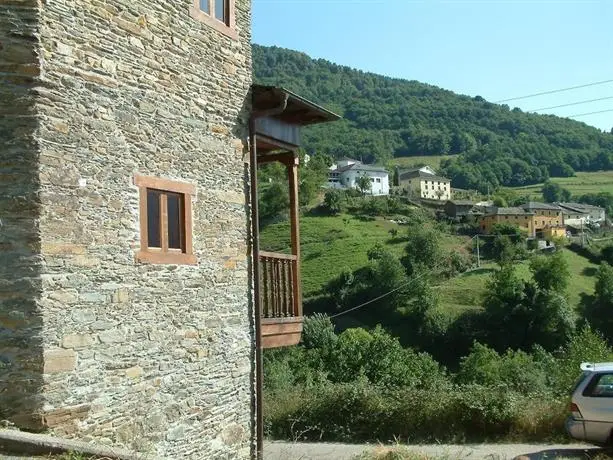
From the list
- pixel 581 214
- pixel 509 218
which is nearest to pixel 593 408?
pixel 509 218

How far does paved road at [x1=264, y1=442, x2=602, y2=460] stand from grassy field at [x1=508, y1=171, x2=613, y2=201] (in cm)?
11648

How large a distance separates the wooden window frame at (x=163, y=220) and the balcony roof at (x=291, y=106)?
7.15ft

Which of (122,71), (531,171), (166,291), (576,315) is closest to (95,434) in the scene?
(166,291)

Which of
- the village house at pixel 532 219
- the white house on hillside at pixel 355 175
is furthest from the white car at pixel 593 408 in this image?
the white house on hillside at pixel 355 175

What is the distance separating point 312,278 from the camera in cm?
7250

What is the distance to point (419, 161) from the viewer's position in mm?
157625

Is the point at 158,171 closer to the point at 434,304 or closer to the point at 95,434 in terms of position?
the point at 95,434

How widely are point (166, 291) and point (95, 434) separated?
6.55ft

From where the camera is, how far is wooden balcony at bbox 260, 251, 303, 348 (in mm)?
11065

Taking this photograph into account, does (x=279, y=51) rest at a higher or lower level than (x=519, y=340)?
higher

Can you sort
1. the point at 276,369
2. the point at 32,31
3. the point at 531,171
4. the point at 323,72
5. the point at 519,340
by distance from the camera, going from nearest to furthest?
the point at 32,31 < the point at 276,369 < the point at 519,340 < the point at 531,171 < the point at 323,72

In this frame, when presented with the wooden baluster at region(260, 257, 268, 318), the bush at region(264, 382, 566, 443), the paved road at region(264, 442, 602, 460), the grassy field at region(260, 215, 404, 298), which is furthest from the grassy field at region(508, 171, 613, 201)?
the wooden baluster at region(260, 257, 268, 318)

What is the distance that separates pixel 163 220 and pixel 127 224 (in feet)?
2.39

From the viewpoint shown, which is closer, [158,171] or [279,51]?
[158,171]
